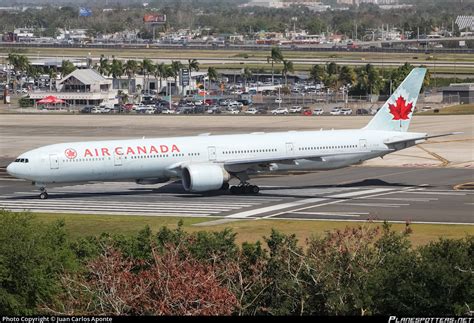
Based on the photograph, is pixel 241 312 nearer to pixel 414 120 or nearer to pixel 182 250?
pixel 182 250

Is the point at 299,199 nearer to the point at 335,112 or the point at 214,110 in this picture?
the point at 335,112

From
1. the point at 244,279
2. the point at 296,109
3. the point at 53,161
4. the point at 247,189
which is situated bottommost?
the point at 296,109

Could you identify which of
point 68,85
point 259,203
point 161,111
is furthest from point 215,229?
point 68,85

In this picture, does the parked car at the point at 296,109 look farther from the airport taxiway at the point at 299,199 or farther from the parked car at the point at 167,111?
the airport taxiway at the point at 299,199

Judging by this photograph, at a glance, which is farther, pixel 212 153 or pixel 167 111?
pixel 167 111

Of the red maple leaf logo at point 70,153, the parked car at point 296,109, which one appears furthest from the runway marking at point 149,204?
the parked car at point 296,109

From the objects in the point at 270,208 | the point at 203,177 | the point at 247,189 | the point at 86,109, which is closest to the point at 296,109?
the point at 86,109

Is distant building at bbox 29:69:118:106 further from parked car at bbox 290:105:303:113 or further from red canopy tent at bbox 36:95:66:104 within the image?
parked car at bbox 290:105:303:113
